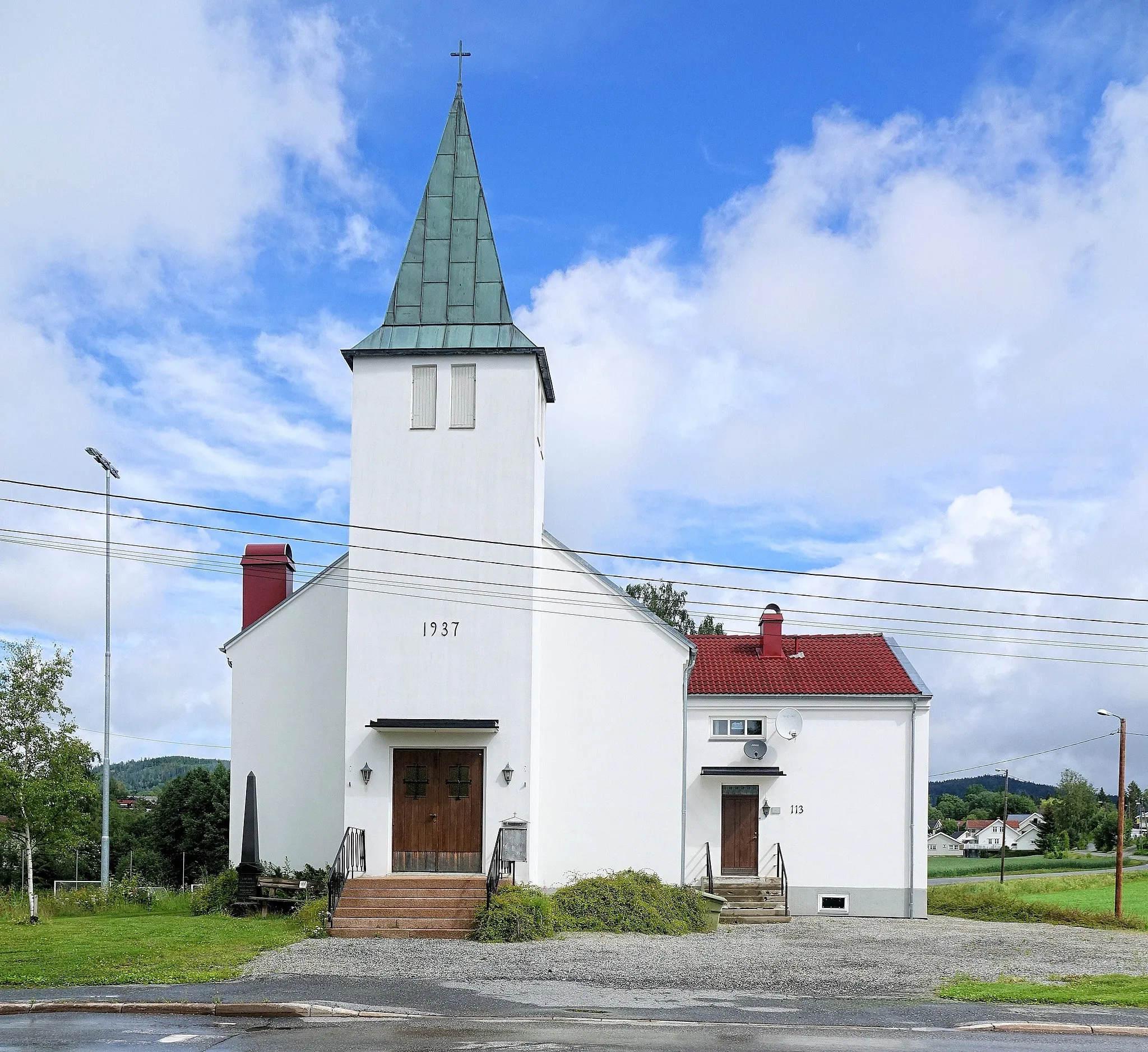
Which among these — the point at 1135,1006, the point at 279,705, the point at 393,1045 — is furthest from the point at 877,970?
the point at 279,705

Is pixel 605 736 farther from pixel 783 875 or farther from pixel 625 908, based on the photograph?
pixel 783 875

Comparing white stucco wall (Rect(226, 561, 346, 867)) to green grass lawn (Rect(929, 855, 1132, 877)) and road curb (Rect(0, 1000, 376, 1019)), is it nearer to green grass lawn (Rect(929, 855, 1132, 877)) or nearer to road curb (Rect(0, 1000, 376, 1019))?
road curb (Rect(0, 1000, 376, 1019))

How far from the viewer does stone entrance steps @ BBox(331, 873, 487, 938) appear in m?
20.0

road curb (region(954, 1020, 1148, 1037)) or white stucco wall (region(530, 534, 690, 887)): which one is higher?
white stucco wall (region(530, 534, 690, 887))

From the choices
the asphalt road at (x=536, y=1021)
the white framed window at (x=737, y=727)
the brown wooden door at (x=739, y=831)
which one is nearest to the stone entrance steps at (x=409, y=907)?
the asphalt road at (x=536, y=1021)

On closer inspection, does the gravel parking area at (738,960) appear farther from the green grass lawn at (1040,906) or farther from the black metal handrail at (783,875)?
the green grass lawn at (1040,906)

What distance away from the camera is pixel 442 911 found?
67.5 feet

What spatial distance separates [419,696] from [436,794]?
6.44ft

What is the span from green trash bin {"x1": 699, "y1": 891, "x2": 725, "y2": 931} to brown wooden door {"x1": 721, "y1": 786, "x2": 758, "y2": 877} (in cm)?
482

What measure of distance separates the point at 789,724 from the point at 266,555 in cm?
1311

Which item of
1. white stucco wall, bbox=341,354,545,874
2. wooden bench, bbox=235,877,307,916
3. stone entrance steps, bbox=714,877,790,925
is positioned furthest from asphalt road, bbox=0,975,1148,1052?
stone entrance steps, bbox=714,877,790,925

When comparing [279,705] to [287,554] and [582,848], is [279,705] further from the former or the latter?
[582,848]

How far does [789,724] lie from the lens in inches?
1141

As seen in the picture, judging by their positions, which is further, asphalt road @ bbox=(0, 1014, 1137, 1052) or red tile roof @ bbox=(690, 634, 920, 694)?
red tile roof @ bbox=(690, 634, 920, 694)
